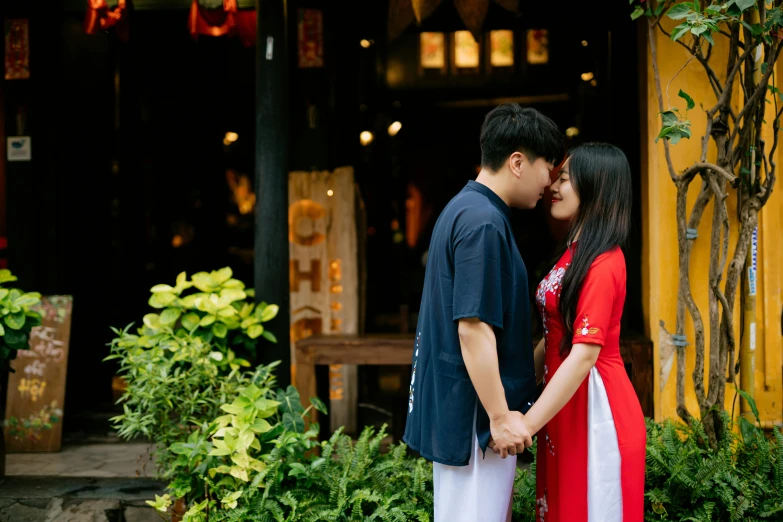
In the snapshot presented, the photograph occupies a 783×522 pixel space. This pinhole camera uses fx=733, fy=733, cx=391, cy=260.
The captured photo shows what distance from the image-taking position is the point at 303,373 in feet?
17.8

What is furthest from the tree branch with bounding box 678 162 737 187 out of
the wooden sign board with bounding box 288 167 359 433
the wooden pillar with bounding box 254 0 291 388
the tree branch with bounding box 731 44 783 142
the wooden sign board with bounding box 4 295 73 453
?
the wooden sign board with bounding box 4 295 73 453

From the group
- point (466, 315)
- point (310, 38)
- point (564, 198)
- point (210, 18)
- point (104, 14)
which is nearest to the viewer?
point (466, 315)

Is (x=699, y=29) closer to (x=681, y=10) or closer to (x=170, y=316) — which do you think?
(x=681, y=10)

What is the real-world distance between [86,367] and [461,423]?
590cm

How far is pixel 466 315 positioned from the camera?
259 centimetres

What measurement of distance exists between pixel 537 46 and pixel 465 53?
753 mm

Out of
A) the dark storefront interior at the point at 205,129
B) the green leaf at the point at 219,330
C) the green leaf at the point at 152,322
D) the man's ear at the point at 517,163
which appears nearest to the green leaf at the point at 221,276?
the green leaf at the point at 219,330

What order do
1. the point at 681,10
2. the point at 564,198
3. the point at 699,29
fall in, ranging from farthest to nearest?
the point at 681,10 → the point at 699,29 → the point at 564,198

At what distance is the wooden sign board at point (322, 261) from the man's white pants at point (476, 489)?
175 inches

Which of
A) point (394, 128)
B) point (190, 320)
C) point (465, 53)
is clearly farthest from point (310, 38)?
point (190, 320)

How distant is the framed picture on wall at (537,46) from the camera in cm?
764

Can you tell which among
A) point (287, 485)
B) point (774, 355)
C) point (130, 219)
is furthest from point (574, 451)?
point (130, 219)

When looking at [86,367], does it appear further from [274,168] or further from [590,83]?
[590,83]

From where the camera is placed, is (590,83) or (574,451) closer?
(574,451)
